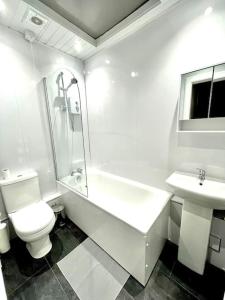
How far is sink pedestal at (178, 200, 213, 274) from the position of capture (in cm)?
120

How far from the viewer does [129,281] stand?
127cm

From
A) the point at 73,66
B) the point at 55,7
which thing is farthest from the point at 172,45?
the point at 73,66

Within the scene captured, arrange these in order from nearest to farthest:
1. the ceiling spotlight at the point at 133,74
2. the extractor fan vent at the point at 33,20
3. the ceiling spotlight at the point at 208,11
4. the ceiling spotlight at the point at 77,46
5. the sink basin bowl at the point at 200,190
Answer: the sink basin bowl at the point at 200,190 < the ceiling spotlight at the point at 208,11 < the extractor fan vent at the point at 33,20 < the ceiling spotlight at the point at 133,74 < the ceiling spotlight at the point at 77,46

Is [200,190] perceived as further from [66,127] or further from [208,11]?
[66,127]

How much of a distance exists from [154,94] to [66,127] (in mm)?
1389

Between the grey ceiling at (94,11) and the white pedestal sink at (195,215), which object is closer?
the white pedestal sink at (195,215)

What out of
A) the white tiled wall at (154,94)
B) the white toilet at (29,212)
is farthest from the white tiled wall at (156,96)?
the white toilet at (29,212)

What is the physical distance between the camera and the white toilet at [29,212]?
1374 millimetres

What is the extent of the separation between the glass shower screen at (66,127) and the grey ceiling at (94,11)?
2.00ft

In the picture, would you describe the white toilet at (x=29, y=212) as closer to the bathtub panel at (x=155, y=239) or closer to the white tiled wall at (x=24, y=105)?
the white tiled wall at (x=24, y=105)

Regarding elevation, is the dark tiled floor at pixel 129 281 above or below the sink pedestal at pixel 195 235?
below

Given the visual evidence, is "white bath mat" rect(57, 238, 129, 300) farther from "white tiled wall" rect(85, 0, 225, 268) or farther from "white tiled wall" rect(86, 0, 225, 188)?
"white tiled wall" rect(86, 0, 225, 188)

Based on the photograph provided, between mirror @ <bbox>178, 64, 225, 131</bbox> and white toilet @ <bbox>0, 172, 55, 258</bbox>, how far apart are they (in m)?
1.79

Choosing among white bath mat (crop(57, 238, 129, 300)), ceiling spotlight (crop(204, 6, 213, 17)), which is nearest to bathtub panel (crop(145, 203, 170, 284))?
white bath mat (crop(57, 238, 129, 300))
